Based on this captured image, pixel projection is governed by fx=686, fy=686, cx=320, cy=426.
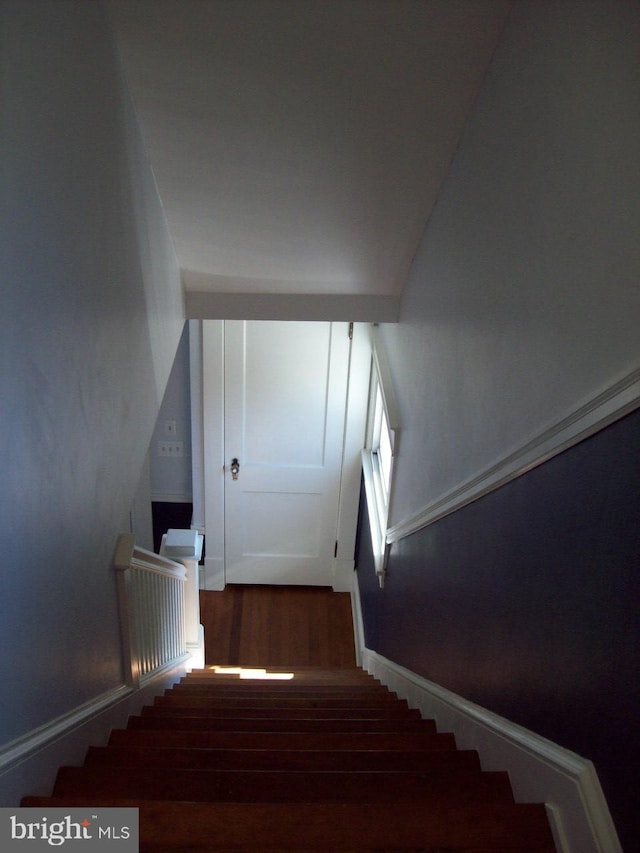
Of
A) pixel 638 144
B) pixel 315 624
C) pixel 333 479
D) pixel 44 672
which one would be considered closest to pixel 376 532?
pixel 333 479

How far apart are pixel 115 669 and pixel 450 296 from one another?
63.7 inches

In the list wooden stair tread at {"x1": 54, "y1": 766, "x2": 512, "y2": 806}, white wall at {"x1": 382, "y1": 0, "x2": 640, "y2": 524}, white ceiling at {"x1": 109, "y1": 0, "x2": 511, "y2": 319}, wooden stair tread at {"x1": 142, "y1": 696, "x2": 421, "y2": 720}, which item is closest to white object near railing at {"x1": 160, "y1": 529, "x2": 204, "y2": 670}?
wooden stair tread at {"x1": 142, "y1": 696, "x2": 421, "y2": 720}

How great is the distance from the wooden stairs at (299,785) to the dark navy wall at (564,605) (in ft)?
0.65

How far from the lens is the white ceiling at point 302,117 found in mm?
1656

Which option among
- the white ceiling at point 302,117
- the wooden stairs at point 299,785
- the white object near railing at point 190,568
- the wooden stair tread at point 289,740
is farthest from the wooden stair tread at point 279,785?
the white object near railing at point 190,568

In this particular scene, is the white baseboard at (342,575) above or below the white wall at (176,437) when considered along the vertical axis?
below

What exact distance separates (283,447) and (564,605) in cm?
369

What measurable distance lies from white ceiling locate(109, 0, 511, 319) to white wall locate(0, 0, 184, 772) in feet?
0.53

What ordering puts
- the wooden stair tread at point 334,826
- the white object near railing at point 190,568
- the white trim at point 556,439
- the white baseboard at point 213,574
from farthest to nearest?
the white baseboard at point 213,574 < the white object near railing at point 190,568 < the wooden stair tread at point 334,826 < the white trim at point 556,439

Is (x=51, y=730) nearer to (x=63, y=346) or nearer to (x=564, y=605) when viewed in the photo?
(x=63, y=346)

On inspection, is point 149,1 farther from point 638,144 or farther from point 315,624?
point 315,624

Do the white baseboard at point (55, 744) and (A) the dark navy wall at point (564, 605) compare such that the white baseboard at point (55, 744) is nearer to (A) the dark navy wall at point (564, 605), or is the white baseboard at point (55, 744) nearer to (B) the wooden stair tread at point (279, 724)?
(B) the wooden stair tread at point (279, 724)

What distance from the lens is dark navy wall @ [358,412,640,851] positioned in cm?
107

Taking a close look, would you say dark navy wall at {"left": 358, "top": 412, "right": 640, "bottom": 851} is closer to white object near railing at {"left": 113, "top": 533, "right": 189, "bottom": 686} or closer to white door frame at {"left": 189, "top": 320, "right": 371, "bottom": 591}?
white object near railing at {"left": 113, "top": 533, "right": 189, "bottom": 686}
